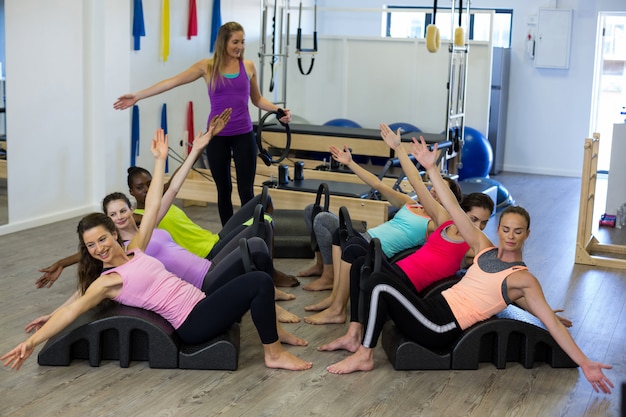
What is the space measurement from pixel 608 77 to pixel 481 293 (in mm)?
6893

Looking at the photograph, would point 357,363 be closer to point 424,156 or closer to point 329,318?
point 329,318

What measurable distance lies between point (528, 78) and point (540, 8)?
767 millimetres

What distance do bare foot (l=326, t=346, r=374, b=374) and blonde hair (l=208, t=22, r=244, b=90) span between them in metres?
2.25

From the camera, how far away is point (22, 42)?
5672 mm

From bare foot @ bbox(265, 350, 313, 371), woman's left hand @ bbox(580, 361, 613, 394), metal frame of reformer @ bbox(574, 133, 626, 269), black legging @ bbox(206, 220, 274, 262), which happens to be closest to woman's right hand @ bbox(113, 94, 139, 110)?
black legging @ bbox(206, 220, 274, 262)

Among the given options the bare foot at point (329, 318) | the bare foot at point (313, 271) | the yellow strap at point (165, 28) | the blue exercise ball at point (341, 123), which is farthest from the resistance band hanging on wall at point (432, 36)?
the bare foot at point (329, 318)

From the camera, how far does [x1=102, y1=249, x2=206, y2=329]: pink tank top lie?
3139 millimetres

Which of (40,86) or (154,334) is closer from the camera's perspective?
(154,334)

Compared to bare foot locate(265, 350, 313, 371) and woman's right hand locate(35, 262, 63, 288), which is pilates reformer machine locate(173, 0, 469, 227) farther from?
woman's right hand locate(35, 262, 63, 288)

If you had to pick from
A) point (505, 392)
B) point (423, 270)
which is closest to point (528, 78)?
point (423, 270)

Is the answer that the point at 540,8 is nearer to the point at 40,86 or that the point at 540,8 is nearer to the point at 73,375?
the point at 40,86

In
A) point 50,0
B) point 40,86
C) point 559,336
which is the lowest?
point 559,336

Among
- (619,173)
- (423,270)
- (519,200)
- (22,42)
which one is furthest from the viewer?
(519,200)

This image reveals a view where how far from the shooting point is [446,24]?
1012cm
